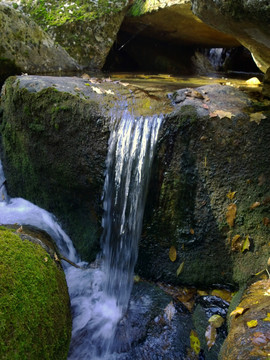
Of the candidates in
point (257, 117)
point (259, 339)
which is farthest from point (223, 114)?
point (259, 339)

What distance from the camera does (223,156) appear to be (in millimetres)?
3414

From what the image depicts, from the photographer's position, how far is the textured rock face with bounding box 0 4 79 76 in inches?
235

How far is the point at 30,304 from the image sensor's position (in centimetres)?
215

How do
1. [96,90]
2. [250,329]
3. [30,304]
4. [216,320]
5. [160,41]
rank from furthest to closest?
1. [160,41]
2. [96,90]
3. [216,320]
4. [250,329]
5. [30,304]

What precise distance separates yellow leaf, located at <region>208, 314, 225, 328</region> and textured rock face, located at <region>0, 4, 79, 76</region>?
5.49 metres

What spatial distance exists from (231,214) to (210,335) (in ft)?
4.02

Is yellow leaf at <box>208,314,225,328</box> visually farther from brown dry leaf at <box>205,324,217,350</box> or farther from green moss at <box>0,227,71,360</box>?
green moss at <box>0,227,71,360</box>

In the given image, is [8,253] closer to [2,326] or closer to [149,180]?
[2,326]

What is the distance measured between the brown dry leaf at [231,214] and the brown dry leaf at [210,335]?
1061 millimetres

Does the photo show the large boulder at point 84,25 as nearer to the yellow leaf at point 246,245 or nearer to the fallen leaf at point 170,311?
the yellow leaf at point 246,245

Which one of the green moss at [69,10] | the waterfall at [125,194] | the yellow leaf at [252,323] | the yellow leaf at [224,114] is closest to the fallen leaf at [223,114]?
the yellow leaf at [224,114]

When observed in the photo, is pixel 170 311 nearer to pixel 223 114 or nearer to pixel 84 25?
pixel 223 114

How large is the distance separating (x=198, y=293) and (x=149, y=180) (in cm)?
136

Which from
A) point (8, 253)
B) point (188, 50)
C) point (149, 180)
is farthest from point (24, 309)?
point (188, 50)
